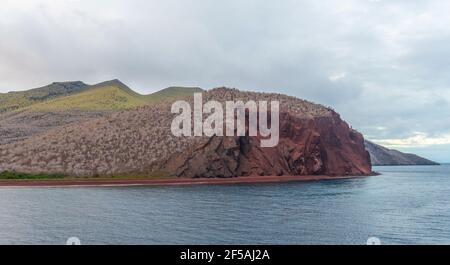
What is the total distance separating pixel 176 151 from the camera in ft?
429

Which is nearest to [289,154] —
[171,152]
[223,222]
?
[171,152]

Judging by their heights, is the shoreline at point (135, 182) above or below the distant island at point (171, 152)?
below

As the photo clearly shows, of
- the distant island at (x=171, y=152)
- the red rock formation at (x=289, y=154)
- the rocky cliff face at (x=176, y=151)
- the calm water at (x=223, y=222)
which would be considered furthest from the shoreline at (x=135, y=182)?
the calm water at (x=223, y=222)

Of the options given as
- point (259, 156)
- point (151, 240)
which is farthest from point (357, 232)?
point (259, 156)
